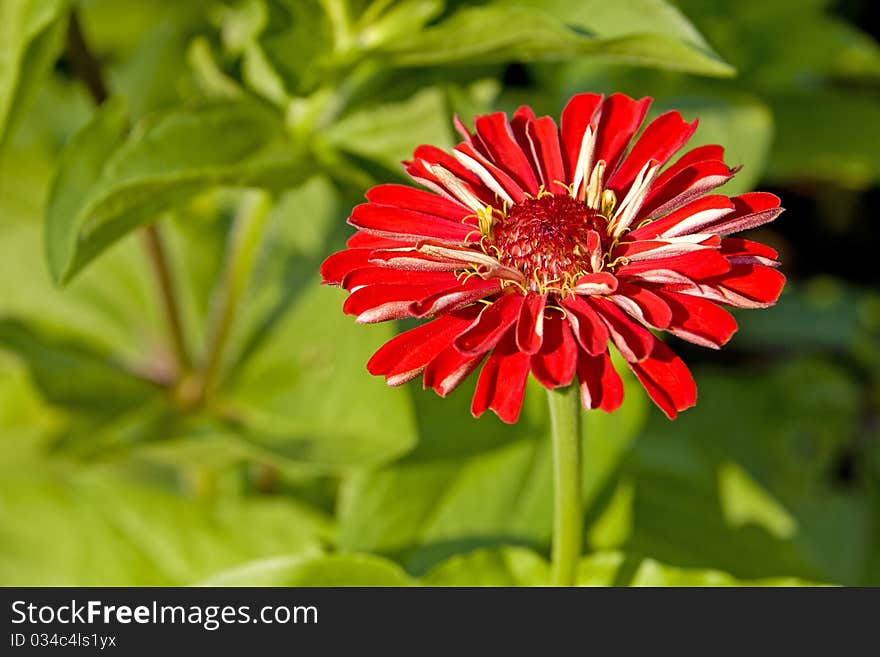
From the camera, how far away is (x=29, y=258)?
128cm

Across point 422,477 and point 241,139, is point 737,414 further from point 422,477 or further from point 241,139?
point 241,139

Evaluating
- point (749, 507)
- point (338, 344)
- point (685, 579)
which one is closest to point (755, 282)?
point (685, 579)

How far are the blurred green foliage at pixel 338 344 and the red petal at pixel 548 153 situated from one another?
10 cm

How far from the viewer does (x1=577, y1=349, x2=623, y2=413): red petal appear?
0.58m

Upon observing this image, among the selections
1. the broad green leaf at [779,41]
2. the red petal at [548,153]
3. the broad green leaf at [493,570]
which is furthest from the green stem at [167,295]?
the broad green leaf at [779,41]

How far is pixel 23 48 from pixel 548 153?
0.42 m

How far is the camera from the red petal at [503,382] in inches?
22.6

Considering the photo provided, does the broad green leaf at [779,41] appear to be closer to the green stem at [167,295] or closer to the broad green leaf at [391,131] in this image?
the broad green leaf at [391,131]

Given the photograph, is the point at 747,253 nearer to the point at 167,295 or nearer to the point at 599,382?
the point at 599,382

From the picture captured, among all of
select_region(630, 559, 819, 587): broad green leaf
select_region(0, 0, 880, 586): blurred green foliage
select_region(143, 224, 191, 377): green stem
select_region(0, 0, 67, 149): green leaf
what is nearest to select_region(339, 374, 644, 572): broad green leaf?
select_region(0, 0, 880, 586): blurred green foliage

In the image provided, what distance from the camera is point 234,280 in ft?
3.51

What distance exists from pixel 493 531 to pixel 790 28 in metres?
0.84

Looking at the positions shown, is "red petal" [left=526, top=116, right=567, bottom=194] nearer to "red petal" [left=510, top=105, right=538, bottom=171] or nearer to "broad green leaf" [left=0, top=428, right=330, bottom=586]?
"red petal" [left=510, top=105, right=538, bottom=171]
